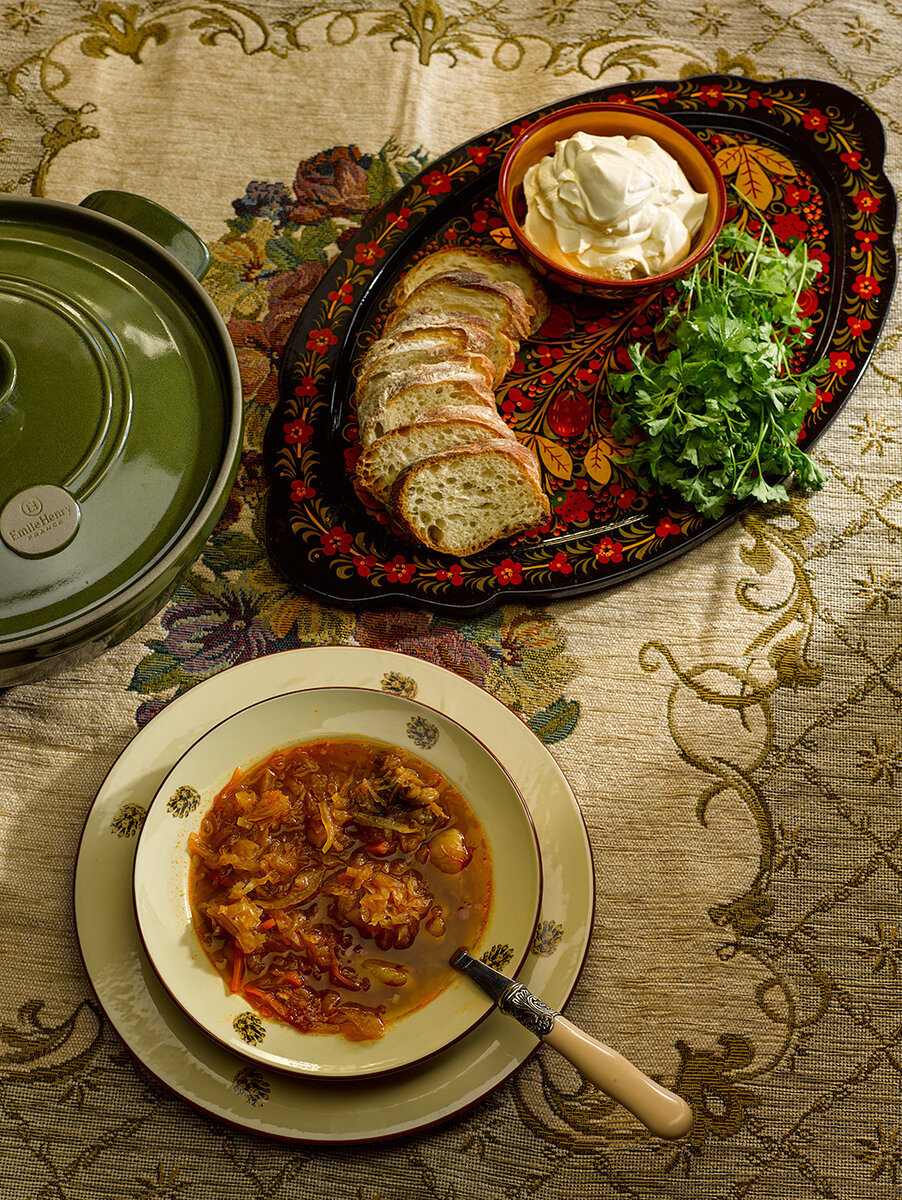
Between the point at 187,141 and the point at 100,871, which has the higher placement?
the point at 187,141

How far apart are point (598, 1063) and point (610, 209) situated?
5.33 ft

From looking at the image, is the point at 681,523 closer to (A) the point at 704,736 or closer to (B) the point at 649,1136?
(A) the point at 704,736

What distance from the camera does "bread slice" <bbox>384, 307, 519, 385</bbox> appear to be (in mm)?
1943

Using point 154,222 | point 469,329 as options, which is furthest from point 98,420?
point 469,329

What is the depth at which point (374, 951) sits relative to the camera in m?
1.54

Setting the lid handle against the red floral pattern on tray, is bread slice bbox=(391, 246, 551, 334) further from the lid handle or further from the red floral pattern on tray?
the lid handle

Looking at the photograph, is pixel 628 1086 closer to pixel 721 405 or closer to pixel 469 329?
pixel 721 405

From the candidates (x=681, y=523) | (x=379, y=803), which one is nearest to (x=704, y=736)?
(x=681, y=523)

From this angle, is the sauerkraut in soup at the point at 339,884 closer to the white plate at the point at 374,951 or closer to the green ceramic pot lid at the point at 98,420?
the white plate at the point at 374,951

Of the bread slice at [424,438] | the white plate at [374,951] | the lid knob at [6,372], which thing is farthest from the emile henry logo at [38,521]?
the bread slice at [424,438]

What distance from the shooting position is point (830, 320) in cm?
212

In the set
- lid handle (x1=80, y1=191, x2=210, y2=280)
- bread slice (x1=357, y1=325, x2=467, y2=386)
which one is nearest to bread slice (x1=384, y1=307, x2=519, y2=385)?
bread slice (x1=357, y1=325, x2=467, y2=386)

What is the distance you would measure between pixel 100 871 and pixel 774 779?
1.27m

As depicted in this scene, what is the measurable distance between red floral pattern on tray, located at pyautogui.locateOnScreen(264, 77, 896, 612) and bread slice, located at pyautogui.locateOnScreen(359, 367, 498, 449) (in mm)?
102
